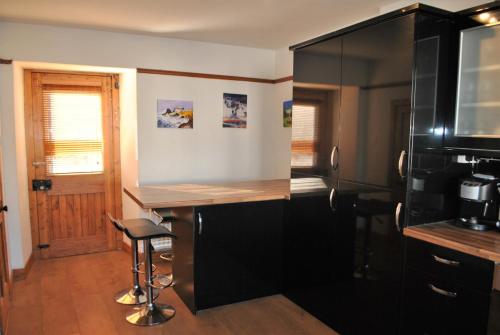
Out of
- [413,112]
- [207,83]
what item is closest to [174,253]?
[207,83]

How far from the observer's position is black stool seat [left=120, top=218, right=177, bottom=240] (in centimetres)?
270

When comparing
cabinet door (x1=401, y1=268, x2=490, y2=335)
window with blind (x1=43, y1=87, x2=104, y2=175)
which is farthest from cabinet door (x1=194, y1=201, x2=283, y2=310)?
window with blind (x1=43, y1=87, x2=104, y2=175)

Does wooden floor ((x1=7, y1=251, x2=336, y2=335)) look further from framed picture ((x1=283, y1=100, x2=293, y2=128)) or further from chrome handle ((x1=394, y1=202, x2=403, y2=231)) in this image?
framed picture ((x1=283, y1=100, x2=293, y2=128))

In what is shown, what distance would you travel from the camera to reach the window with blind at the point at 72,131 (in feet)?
13.6

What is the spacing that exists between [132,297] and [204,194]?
3.81 ft

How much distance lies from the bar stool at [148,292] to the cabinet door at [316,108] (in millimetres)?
1198

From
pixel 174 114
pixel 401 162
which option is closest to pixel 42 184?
pixel 174 114

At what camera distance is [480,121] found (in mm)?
2084

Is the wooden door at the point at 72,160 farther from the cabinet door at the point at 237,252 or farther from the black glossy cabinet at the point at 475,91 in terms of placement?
the black glossy cabinet at the point at 475,91

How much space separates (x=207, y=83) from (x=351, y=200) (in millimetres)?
2449

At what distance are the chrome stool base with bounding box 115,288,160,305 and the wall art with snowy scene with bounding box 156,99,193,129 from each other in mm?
1735

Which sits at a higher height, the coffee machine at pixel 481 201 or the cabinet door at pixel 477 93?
the cabinet door at pixel 477 93

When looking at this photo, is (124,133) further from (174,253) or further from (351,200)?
(351,200)

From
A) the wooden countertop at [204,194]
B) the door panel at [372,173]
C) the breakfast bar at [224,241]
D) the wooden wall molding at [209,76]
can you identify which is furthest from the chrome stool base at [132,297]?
the wooden wall molding at [209,76]
